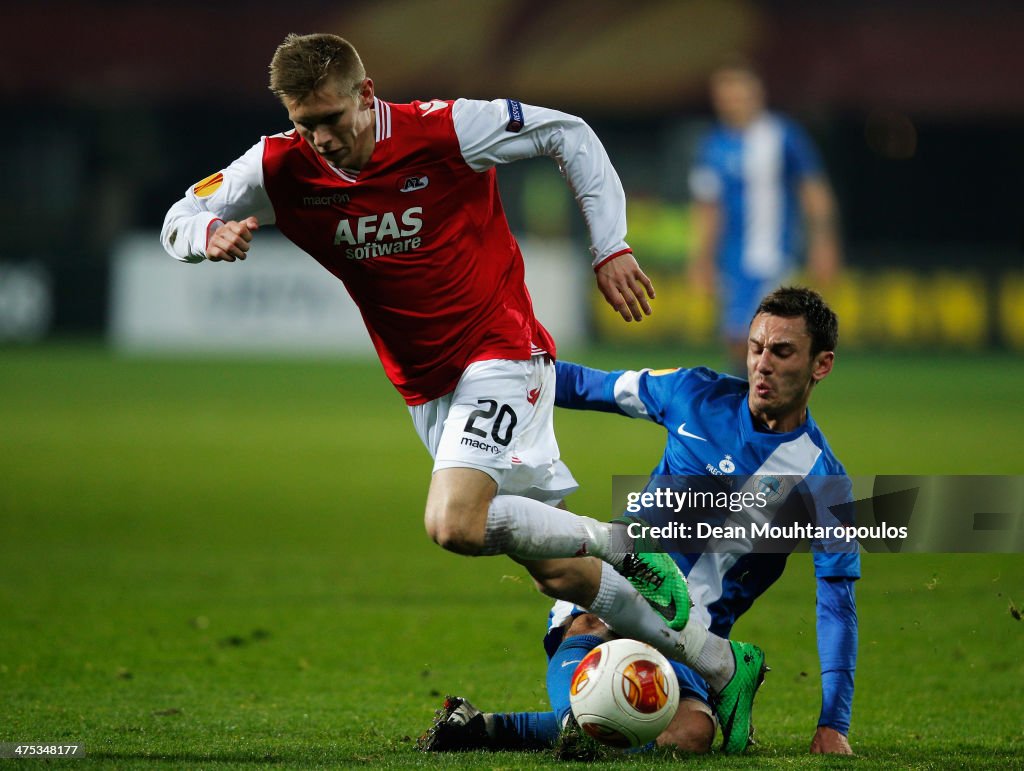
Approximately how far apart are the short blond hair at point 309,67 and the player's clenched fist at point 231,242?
388mm

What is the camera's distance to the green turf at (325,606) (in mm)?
4363

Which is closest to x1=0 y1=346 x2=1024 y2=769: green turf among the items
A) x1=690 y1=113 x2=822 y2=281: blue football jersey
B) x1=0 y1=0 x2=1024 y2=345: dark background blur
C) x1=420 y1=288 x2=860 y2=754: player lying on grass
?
x1=420 y1=288 x2=860 y2=754: player lying on grass

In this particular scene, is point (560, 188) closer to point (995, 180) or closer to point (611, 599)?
point (995, 180)

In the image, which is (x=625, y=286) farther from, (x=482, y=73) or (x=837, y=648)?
(x=482, y=73)

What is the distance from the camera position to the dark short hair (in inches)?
173

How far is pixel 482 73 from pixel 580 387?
19.3m

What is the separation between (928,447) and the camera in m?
11.1

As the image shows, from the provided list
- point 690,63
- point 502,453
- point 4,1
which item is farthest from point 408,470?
point 4,1

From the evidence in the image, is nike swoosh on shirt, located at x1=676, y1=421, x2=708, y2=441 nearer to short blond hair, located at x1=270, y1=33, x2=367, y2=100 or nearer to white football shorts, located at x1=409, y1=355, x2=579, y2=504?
white football shorts, located at x1=409, y1=355, x2=579, y2=504

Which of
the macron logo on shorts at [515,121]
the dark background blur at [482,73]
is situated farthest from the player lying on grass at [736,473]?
the dark background blur at [482,73]

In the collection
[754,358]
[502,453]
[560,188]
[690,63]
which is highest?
[690,63]

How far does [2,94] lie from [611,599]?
21049mm

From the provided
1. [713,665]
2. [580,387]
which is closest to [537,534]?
[713,665]

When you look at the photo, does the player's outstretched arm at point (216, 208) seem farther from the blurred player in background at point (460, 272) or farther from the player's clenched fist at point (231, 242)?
the player's clenched fist at point (231, 242)
